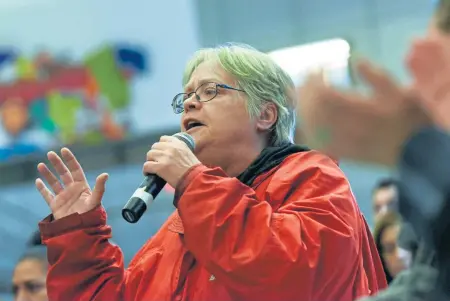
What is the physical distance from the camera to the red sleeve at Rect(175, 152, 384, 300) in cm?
149

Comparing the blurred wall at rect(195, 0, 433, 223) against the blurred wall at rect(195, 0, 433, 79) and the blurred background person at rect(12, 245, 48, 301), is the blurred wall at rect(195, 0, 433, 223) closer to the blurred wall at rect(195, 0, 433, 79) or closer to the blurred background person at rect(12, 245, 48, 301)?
the blurred wall at rect(195, 0, 433, 79)

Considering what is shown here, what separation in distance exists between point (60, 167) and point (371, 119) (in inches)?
44.6

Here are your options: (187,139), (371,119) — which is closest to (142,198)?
(187,139)

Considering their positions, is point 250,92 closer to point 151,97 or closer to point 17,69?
point 151,97

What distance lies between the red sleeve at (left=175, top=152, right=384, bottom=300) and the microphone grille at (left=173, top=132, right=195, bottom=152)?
190 millimetres

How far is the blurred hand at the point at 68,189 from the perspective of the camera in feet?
6.37

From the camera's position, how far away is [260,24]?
6672 mm

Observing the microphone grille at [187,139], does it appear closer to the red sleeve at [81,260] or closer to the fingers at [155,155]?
the fingers at [155,155]

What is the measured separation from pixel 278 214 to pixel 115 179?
5254mm

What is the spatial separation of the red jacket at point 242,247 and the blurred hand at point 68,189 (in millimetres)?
32

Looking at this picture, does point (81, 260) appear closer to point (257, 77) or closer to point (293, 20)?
point (257, 77)

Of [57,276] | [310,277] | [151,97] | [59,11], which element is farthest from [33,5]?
[310,277]

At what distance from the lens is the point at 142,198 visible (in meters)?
1.69

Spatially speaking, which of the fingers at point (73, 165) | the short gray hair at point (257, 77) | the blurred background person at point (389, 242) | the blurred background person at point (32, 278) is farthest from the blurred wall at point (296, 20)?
the fingers at point (73, 165)
